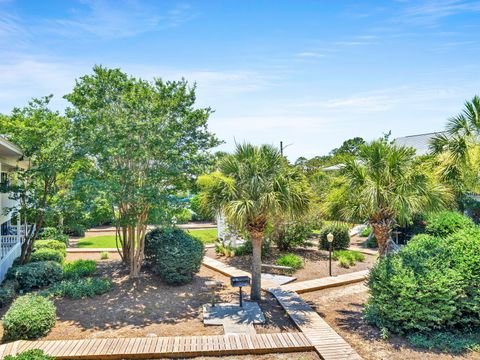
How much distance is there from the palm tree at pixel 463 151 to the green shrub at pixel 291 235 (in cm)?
670

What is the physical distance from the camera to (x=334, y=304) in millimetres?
11078

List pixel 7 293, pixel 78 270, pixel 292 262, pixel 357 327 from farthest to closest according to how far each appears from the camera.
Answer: pixel 292 262
pixel 78 270
pixel 7 293
pixel 357 327

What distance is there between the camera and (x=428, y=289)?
324 inches

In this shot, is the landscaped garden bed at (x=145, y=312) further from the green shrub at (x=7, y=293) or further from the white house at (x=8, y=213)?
the white house at (x=8, y=213)

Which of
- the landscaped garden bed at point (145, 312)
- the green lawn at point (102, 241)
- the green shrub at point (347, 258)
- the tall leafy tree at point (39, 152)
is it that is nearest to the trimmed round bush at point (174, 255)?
the landscaped garden bed at point (145, 312)

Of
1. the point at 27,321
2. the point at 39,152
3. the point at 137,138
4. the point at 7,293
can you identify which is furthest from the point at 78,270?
the point at 137,138

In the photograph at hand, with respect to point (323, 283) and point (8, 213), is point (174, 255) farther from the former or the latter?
point (8, 213)

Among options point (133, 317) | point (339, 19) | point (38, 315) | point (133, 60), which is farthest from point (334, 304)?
point (133, 60)

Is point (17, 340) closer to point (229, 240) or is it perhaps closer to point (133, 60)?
point (133, 60)

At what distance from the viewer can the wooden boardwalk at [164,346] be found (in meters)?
7.49

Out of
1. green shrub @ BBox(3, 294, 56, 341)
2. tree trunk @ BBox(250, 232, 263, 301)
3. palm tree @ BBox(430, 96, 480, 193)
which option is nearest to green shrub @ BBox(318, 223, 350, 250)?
palm tree @ BBox(430, 96, 480, 193)

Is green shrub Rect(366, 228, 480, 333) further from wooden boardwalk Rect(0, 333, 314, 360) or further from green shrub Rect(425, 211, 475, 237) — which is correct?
green shrub Rect(425, 211, 475, 237)

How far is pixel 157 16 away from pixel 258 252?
7.73 meters

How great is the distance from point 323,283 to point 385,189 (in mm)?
5135
